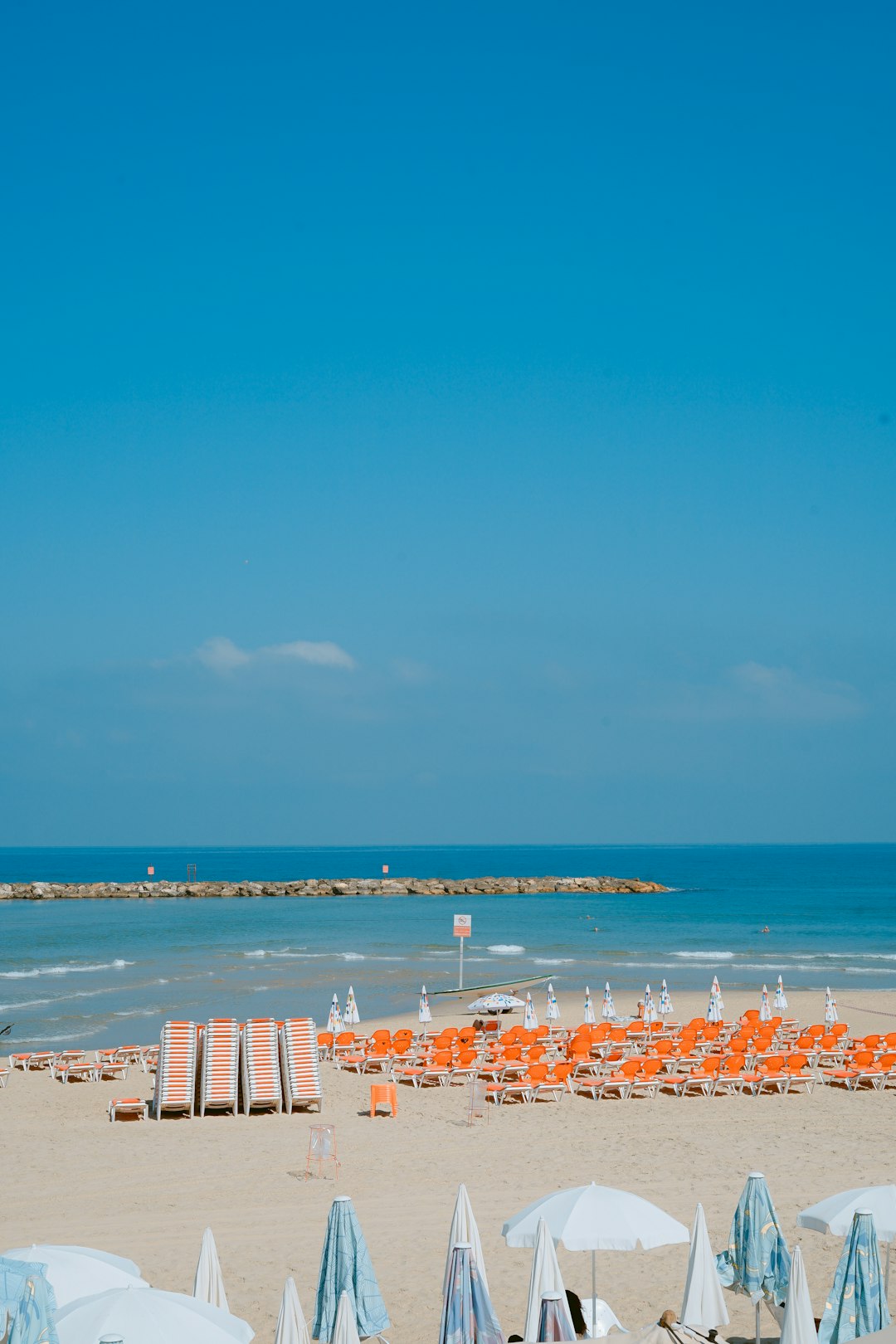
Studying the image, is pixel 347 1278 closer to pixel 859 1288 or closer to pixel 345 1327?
pixel 345 1327

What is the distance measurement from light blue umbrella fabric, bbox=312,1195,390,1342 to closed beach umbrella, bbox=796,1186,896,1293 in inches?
112

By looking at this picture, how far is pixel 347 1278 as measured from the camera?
782 cm

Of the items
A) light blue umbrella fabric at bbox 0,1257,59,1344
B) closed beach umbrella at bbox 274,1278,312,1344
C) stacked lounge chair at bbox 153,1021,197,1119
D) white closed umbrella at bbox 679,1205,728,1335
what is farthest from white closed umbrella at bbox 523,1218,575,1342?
stacked lounge chair at bbox 153,1021,197,1119

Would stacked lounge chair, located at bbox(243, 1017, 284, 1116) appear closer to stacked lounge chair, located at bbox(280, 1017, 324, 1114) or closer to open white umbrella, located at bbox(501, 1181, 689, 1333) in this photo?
stacked lounge chair, located at bbox(280, 1017, 324, 1114)

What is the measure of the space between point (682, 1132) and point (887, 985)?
22.0 m

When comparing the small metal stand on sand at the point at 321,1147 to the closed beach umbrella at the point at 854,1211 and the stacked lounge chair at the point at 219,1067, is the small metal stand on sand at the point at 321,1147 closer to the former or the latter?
the stacked lounge chair at the point at 219,1067

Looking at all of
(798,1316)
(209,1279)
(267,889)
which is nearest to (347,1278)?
(209,1279)

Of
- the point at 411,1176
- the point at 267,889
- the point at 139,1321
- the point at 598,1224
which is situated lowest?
the point at 267,889

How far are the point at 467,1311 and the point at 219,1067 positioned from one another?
10.9 m

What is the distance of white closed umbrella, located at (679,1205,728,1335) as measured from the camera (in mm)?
7551

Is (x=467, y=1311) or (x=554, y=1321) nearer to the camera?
(x=554, y=1321)

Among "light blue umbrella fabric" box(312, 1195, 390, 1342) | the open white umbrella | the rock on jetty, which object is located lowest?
the rock on jetty

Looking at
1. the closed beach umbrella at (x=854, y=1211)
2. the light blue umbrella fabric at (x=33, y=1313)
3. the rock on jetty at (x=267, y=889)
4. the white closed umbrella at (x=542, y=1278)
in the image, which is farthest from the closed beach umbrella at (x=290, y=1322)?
the rock on jetty at (x=267, y=889)

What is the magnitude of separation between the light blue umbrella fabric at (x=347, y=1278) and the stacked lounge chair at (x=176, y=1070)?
31.5 feet
